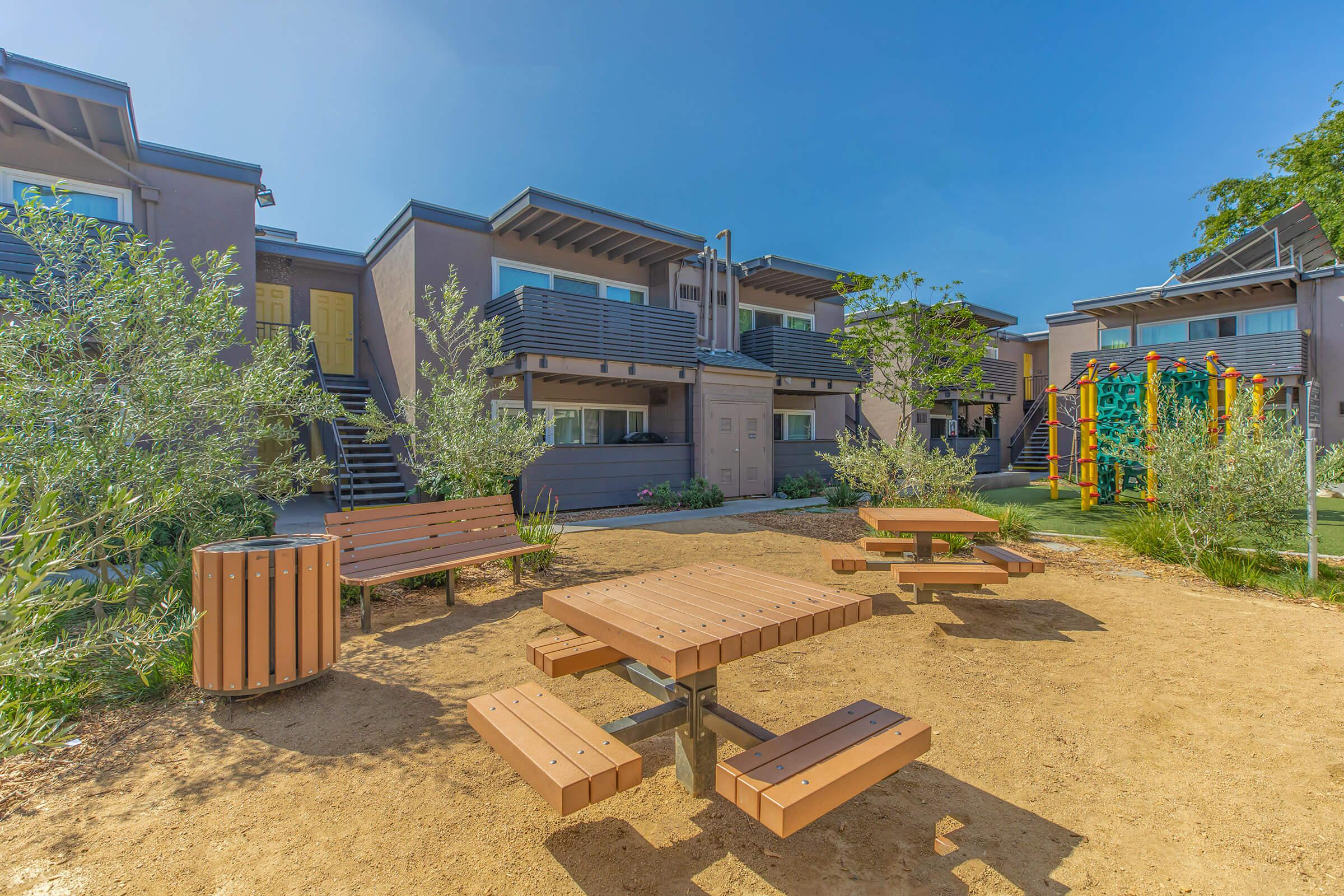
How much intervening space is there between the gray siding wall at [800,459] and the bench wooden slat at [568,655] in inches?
509

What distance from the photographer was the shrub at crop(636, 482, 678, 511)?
503 inches

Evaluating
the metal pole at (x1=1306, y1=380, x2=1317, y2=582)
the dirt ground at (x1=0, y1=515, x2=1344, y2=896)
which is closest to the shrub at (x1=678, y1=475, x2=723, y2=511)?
the dirt ground at (x1=0, y1=515, x2=1344, y2=896)

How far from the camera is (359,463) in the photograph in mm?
11711

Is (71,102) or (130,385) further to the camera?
(71,102)

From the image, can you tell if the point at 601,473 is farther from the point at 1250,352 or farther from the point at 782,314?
the point at 1250,352

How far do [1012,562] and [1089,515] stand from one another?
7.42 meters

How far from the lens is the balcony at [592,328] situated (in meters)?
11.5

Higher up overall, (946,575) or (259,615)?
(259,615)

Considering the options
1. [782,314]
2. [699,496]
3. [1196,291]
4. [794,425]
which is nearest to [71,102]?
[699,496]

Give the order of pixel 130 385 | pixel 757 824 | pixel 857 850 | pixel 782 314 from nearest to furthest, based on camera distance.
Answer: pixel 857 850 → pixel 757 824 → pixel 130 385 → pixel 782 314

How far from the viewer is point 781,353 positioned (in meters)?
15.7

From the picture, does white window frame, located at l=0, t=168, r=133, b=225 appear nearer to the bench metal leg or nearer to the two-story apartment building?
the two-story apartment building

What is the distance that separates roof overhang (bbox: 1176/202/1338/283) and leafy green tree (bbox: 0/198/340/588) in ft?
84.1

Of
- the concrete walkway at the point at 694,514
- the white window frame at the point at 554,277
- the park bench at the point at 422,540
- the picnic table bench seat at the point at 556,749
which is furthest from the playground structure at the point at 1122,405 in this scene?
the picnic table bench seat at the point at 556,749
